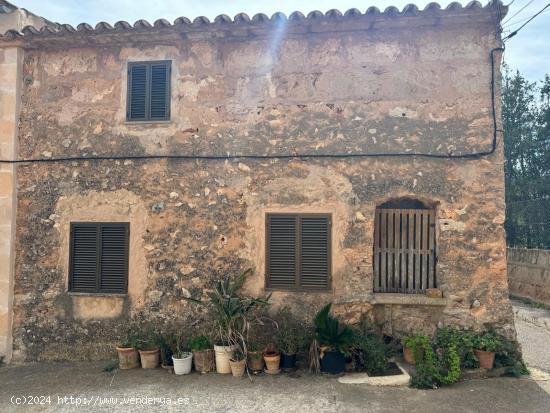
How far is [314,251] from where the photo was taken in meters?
6.86

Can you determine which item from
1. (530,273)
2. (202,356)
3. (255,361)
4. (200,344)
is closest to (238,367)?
(255,361)

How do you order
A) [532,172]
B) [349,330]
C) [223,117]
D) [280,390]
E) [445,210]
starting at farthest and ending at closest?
[532,172], [223,117], [445,210], [349,330], [280,390]

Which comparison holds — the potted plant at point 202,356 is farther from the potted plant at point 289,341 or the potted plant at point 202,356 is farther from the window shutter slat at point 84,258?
the window shutter slat at point 84,258

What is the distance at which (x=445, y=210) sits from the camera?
21.7 feet

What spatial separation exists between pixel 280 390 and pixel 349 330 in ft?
4.27

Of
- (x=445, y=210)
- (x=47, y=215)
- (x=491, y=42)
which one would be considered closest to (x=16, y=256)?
(x=47, y=215)

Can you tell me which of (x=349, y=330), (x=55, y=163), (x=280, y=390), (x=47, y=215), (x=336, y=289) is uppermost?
(x=55, y=163)

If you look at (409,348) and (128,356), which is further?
(128,356)

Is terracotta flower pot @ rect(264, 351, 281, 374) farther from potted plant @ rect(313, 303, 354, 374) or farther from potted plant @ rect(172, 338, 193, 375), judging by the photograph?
potted plant @ rect(172, 338, 193, 375)

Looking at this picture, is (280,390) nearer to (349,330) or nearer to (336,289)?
(349,330)

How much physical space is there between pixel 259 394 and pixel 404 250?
318 centimetres

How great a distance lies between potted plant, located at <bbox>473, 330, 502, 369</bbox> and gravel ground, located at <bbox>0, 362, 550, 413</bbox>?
0.27 m

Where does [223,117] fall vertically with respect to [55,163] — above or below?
above

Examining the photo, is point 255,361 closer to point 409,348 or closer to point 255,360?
point 255,360
